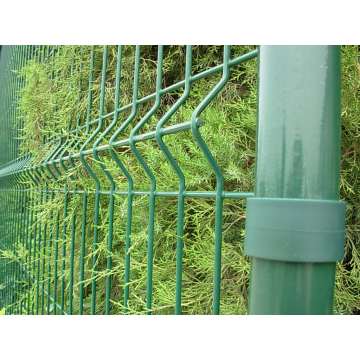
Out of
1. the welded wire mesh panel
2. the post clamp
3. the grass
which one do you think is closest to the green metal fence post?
the post clamp

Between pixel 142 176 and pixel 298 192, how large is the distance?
1.27 m

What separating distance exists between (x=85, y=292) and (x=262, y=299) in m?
1.87

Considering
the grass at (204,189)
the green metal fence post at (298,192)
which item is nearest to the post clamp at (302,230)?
the green metal fence post at (298,192)

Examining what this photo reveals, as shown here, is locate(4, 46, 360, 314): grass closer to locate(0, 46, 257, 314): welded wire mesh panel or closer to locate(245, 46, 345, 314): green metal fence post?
locate(0, 46, 257, 314): welded wire mesh panel

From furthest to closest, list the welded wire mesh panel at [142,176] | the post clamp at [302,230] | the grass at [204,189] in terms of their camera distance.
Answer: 1. the grass at [204,189]
2. the welded wire mesh panel at [142,176]
3. the post clamp at [302,230]

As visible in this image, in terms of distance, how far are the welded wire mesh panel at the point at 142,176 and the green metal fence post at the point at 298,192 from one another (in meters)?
0.18

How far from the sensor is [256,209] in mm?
696

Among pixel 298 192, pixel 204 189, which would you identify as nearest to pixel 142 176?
pixel 204 189

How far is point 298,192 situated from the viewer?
0.67 metres

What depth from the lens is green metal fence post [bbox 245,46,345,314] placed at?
0.65 m

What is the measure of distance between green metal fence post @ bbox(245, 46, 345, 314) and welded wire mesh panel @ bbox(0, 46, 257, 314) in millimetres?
184

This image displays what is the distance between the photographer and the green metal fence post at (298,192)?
0.65 meters

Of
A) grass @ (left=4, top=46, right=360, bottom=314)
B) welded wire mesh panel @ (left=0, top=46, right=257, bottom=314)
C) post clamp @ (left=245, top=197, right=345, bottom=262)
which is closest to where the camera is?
post clamp @ (left=245, top=197, right=345, bottom=262)

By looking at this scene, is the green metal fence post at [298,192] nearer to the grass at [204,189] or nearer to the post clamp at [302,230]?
the post clamp at [302,230]
